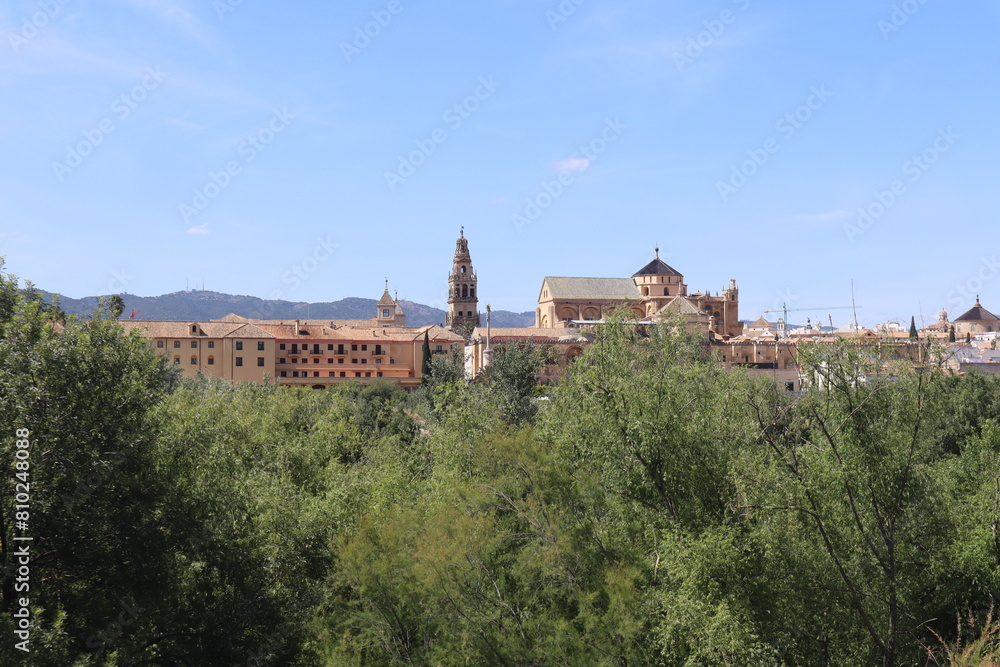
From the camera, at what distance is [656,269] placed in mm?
83188

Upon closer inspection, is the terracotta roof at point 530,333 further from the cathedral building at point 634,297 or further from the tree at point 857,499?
the tree at point 857,499

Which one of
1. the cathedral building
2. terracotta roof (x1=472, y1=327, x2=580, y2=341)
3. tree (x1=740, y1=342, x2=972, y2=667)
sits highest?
the cathedral building

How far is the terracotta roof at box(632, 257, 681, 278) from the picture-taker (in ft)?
269

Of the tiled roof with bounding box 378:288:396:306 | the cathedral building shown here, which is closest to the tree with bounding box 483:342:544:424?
the cathedral building

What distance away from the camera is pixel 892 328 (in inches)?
452

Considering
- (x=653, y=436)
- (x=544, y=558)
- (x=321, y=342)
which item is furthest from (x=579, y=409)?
(x=321, y=342)

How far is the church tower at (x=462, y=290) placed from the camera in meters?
95.8

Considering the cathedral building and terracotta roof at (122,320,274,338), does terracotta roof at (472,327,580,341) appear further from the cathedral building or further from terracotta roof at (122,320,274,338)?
terracotta roof at (122,320,274,338)

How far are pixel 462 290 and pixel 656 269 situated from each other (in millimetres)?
24105

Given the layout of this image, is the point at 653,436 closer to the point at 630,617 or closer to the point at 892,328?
the point at 630,617

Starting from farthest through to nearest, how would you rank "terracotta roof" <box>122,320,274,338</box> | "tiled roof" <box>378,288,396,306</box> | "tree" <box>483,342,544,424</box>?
"tiled roof" <box>378,288,396,306</box> → "terracotta roof" <box>122,320,274,338</box> → "tree" <box>483,342,544,424</box>

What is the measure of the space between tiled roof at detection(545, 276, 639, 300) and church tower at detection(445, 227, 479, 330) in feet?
61.2

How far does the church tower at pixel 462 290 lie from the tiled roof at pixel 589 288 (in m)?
18.7

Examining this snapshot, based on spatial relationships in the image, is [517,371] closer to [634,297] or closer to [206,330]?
[206,330]
